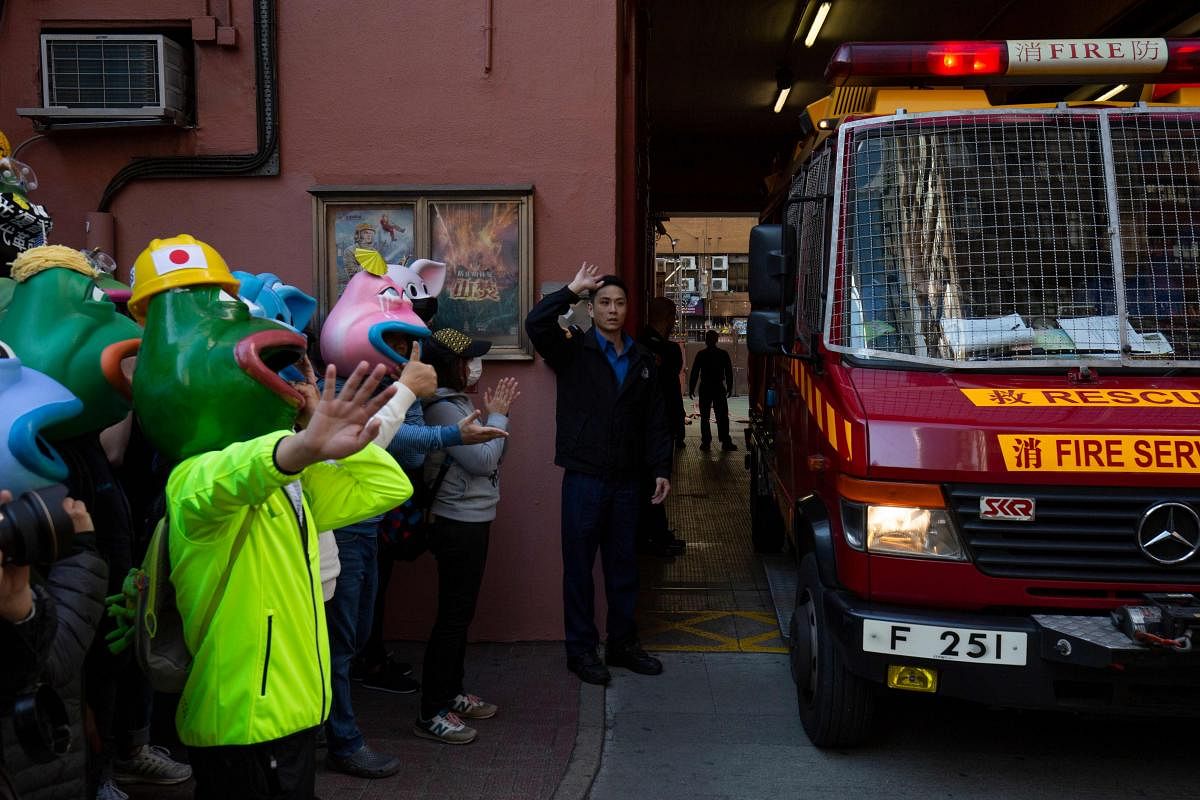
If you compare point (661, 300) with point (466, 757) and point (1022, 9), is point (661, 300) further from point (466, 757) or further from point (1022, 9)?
point (466, 757)

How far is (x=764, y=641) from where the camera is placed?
6406mm

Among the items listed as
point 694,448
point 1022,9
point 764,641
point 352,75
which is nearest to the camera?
point 352,75

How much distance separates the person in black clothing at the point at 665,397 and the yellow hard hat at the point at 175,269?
11.5ft

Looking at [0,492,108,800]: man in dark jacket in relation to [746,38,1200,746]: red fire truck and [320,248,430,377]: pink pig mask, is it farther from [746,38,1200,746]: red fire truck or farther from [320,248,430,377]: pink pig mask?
[746,38,1200,746]: red fire truck

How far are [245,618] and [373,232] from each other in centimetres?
363

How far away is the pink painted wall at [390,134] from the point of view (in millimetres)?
5945

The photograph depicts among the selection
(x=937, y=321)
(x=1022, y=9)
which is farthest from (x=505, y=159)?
(x=1022, y=9)

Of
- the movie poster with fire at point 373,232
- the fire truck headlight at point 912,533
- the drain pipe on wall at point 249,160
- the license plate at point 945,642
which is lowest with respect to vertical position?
the license plate at point 945,642

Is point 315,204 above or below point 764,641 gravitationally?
above

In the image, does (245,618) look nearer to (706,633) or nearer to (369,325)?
(369,325)

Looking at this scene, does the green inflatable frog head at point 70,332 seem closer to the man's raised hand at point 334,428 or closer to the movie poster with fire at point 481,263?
the man's raised hand at point 334,428

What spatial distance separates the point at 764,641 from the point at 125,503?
3934 millimetres

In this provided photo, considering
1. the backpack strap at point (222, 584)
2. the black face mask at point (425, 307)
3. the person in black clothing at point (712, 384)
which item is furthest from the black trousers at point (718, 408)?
the backpack strap at point (222, 584)

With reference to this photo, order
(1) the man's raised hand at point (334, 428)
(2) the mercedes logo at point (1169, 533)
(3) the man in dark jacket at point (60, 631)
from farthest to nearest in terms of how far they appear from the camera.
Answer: (2) the mercedes logo at point (1169, 533) → (1) the man's raised hand at point (334, 428) → (3) the man in dark jacket at point (60, 631)
